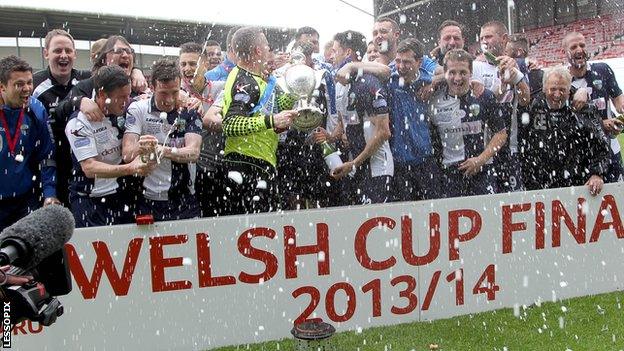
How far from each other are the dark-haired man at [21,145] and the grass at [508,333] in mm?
1620

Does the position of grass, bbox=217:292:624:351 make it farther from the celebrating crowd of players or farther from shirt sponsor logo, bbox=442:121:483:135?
shirt sponsor logo, bbox=442:121:483:135

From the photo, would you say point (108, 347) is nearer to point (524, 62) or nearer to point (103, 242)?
point (103, 242)

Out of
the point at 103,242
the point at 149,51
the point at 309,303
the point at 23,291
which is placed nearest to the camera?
the point at 23,291

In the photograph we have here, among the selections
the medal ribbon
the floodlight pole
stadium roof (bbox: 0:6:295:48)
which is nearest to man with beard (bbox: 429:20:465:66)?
the medal ribbon

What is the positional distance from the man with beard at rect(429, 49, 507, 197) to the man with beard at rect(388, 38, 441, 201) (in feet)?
0.41

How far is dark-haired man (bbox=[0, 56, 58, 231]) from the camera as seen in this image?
4.02 m

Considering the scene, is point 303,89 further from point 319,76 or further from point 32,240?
point 32,240

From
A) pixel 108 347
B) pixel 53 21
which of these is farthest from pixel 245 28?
pixel 53 21

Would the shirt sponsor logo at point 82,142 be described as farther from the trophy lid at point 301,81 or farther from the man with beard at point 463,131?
the man with beard at point 463,131

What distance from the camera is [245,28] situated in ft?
14.8

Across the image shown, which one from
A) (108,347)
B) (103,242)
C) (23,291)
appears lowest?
(108,347)

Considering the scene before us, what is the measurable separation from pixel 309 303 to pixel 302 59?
2.05 metres

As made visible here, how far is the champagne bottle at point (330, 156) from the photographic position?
199 inches

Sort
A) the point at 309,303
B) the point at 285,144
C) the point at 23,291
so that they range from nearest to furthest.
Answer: the point at 23,291 < the point at 309,303 < the point at 285,144
